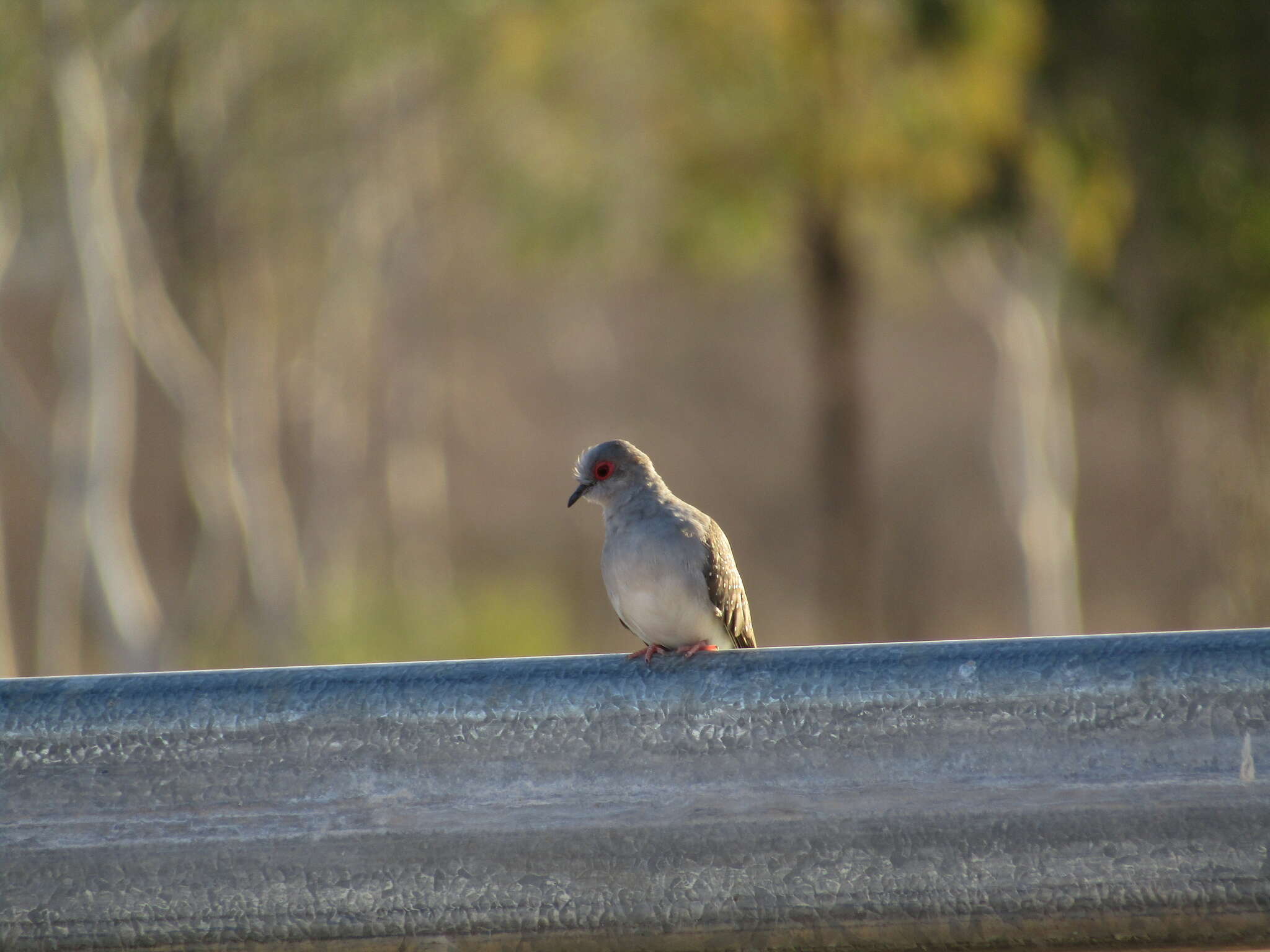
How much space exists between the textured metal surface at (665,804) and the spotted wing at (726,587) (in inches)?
93.0

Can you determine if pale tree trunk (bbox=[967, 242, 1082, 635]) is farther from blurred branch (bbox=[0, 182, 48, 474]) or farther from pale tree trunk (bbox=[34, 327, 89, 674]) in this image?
blurred branch (bbox=[0, 182, 48, 474])

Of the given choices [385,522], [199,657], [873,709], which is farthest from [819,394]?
[385,522]

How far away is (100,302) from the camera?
15.8 m

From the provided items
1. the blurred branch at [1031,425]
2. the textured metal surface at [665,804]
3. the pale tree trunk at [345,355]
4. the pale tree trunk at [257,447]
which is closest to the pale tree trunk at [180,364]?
the pale tree trunk at [257,447]

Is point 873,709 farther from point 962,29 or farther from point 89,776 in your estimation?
point 962,29

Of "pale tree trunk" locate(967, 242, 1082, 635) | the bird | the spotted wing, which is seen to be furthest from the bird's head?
"pale tree trunk" locate(967, 242, 1082, 635)

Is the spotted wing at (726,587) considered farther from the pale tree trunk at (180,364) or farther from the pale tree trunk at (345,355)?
the pale tree trunk at (345,355)

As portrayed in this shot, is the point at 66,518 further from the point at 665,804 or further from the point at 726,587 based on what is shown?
the point at 665,804

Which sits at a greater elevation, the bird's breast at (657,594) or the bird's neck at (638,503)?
the bird's neck at (638,503)

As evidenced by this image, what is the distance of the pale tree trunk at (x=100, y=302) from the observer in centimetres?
1520

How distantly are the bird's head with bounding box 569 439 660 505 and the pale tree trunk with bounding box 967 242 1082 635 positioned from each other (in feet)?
47.5

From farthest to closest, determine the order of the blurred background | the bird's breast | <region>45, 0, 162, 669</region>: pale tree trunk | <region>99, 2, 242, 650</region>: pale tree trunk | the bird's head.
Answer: <region>99, 2, 242, 650</region>: pale tree trunk, <region>45, 0, 162, 669</region>: pale tree trunk, the blurred background, the bird's head, the bird's breast

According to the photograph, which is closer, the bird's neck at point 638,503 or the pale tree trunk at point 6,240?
the bird's neck at point 638,503

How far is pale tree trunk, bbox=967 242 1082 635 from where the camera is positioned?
19062 mm
